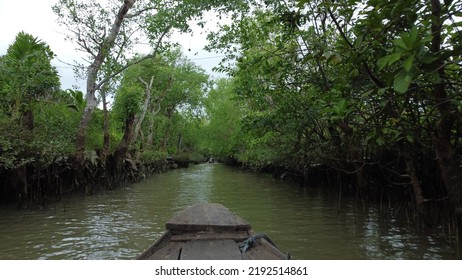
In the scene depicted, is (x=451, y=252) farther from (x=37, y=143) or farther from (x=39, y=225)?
(x=37, y=143)

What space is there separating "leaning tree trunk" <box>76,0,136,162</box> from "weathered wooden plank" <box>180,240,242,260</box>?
9075 mm

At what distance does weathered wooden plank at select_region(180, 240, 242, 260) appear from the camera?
11.0 feet

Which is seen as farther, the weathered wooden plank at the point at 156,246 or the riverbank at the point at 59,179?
the riverbank at the point at 59,179

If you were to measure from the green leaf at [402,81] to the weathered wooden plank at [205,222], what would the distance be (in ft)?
6.87

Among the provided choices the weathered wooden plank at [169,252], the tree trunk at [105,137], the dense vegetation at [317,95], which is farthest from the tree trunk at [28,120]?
the weathered wooden plank at [169,252]

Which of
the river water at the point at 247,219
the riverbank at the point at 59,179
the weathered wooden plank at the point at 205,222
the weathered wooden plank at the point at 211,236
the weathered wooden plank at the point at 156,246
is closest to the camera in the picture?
the weathered wooden plank at the point at 156,246

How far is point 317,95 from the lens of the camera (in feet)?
28.6

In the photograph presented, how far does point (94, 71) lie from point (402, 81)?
11.0 metres

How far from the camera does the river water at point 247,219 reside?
5.40 meters

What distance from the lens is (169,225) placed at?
12.7ft

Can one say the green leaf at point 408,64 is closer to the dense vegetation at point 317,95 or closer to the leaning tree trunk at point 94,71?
the dense vegetation at point 317,95

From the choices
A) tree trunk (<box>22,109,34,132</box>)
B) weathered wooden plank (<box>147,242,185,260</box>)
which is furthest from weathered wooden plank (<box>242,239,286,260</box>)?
tree trunk (<box>22,109,34,132</box>)

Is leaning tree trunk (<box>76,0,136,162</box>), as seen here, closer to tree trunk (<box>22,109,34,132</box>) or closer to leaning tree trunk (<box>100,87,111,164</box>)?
leaning tree trunk (<box>100,87,111,164</box>)

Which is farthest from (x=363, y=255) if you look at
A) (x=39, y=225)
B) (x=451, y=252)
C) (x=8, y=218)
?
(x=8, y=218)
